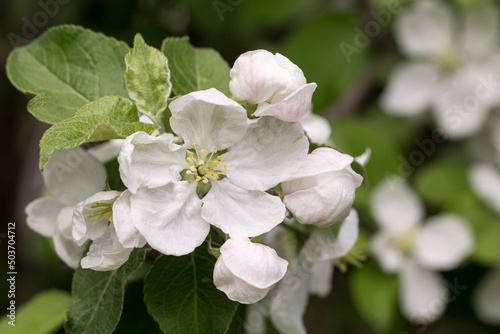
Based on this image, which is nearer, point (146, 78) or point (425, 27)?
point (146, 78)

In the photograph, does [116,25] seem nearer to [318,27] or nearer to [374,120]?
[318,27]

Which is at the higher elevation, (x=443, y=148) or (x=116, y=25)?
(x=116, y=25)

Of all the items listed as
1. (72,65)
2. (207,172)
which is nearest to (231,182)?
(207,172)

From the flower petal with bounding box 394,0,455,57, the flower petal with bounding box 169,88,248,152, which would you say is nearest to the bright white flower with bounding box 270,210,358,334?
the flower petal with bounding box 169,88,248,152

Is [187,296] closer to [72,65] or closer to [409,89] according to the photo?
[72,65]


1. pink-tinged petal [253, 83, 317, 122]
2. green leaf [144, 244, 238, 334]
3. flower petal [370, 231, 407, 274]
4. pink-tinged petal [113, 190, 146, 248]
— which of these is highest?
pink-tinged petal [253, 83, 317, 122]

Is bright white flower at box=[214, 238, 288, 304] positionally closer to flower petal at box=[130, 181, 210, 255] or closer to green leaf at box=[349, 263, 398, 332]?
flower petal at box=[130, 181, 210, 255]

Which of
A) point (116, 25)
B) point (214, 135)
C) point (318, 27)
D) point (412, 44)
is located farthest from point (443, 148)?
point (214, 135)
